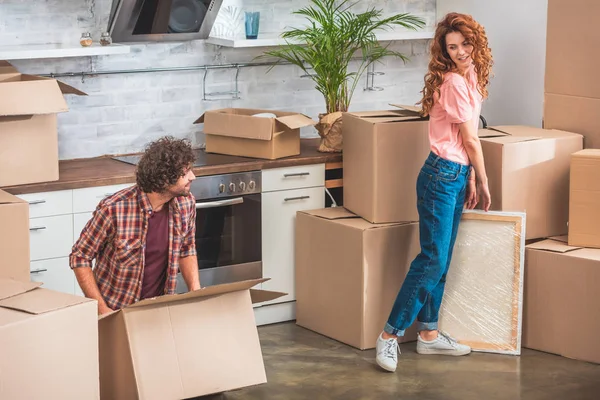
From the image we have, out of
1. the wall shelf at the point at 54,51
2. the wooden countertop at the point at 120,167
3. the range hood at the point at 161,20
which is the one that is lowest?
the wooden countertop at the point at 120,167

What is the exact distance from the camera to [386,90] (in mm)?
5770

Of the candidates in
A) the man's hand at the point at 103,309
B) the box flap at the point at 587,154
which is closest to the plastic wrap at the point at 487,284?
the box flap at the point at 587,154

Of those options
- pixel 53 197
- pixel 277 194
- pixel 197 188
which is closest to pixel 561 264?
pixel 277 194

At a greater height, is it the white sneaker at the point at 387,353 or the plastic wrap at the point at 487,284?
the plastic wrap at the point at 487,284

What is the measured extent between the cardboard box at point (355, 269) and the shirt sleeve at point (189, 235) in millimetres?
1070

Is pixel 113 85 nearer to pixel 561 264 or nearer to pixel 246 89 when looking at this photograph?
pixel 246 89

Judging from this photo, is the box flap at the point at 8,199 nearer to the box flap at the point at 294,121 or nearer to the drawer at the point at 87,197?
the drawer at the point at 87,197

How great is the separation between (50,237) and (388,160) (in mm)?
1516

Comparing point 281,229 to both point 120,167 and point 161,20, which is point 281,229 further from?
point 161,20

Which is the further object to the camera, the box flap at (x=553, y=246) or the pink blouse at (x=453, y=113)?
the box flap at (x=553, y=246)

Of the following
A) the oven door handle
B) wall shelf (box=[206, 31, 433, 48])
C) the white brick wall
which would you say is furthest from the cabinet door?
wall shelf (box=[206, 31, 433, 48])

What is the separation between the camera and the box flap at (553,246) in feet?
14.6

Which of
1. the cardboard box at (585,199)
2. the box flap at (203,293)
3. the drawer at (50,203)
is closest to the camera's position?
the box flap at (203,293)

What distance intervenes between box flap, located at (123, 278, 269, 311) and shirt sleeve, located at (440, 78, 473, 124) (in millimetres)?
1241
